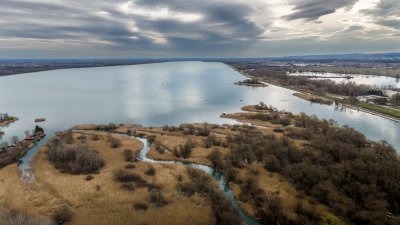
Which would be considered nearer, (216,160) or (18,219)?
(18,219)

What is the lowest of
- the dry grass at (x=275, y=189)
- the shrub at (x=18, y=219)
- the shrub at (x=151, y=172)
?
the dry grass at (x=275, y=189)

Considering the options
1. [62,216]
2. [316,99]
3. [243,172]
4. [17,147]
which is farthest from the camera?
[316,99]

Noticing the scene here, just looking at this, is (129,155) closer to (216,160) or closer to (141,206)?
(216,160)

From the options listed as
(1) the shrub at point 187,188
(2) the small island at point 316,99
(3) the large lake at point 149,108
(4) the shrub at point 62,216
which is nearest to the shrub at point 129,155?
(1) the shrub at point 187,188

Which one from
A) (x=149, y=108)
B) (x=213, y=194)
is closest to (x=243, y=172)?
(x=213, y=194)

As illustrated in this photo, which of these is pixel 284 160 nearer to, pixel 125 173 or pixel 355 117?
pixel 125 173

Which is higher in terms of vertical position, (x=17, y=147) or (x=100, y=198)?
(x=17, y=147)

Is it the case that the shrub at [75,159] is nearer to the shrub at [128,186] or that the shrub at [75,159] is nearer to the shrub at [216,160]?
the shrub at [128,186]
